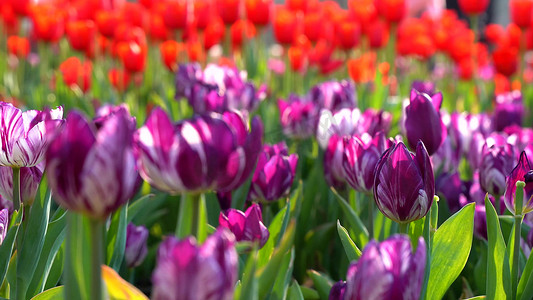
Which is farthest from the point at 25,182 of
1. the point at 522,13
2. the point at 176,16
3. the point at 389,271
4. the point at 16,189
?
the point at 522,13

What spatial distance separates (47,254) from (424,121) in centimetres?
72

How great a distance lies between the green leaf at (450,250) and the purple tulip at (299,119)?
2.98ft

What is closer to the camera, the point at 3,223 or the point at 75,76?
the point at 3,223

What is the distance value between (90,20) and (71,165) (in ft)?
11.2

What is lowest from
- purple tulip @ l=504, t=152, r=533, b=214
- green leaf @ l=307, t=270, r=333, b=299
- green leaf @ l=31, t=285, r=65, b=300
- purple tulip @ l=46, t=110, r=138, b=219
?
green leaf @ l=307, t=270, r=333, b=299

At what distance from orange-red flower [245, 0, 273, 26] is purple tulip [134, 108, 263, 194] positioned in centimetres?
290

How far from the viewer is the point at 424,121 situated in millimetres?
1299

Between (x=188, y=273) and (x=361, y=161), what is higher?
(x=188, y=273)

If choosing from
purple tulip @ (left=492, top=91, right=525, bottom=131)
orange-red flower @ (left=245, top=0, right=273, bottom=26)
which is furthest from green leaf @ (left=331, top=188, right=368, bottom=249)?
orange-red flower @ (left=245, top=0, right=273, bottom=26)

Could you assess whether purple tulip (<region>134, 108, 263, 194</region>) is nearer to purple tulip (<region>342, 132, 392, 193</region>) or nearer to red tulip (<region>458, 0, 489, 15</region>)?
purple tulip (<region>342, 132, 392, 193</region>)

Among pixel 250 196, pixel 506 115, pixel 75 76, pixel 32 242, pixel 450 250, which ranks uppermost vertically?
pixel 75 76

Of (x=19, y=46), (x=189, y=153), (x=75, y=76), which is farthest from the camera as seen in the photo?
(x=19, y=46)

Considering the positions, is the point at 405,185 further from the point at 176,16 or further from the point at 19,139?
the point at 176,16

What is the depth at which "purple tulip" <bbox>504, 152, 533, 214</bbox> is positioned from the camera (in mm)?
1064
